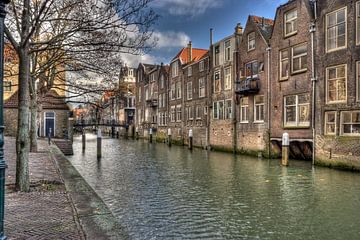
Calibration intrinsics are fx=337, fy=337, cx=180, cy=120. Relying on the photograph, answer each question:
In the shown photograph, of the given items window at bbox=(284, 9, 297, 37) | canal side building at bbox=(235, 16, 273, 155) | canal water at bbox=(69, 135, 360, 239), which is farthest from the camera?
canal side building at bbox=(235, 16, 273, 155)

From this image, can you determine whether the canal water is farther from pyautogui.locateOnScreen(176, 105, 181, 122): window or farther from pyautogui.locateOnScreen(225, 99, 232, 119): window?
pyautogui.locateOnScreen(176, 105, 181, 122): window

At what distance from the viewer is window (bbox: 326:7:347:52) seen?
59.0 ft

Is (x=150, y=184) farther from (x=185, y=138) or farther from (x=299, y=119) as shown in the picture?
(x=185, y=138)

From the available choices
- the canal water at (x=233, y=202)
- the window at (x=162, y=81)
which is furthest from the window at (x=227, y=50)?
the window at (x=162, y=81)

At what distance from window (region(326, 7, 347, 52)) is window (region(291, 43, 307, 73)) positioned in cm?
207

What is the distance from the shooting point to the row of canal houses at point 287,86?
58.2 feet

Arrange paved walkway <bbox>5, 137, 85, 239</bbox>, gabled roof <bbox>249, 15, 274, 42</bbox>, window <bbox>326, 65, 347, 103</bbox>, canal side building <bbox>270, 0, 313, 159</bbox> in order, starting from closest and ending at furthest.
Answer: paved walkway <bbox>5, 137, 85, 239</bbox> < window <bbox>326, 65, 347, 103</bbox> < canal side building <bbox>270, 0, 313, 159</bbox> < gabled roof <bbox>249, 15, 274, 42</bbox>

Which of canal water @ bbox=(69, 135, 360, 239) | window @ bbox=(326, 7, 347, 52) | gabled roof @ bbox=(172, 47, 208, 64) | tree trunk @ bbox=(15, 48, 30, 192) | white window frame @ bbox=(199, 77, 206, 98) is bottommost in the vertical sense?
canal water @ bbox=(69, 135, 360, 239)

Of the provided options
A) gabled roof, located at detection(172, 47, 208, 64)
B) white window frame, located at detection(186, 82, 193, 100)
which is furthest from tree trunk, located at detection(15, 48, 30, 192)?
gabled roof, located at detection(172, 47, 208, 64)

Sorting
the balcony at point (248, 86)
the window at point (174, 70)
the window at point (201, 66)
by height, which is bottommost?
the balcony at point (248, 86)

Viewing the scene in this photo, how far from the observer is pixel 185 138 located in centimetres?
3922

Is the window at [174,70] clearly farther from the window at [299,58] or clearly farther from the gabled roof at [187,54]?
the window at [299,58]

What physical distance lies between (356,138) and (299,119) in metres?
4.80

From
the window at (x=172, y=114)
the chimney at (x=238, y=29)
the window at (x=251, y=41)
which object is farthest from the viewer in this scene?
the window at (x=172, y=114)
